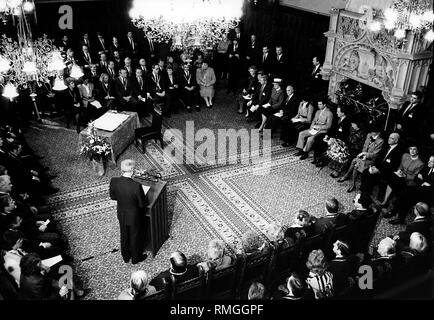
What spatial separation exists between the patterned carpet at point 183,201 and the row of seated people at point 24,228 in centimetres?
38

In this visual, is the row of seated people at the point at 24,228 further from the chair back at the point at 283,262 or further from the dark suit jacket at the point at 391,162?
the dark suit jacket at the point at 391,162

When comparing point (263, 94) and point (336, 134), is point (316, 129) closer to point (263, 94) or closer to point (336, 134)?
point (336, 134)

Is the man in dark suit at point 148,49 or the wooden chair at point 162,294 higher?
the man in dark suit at point 148,49

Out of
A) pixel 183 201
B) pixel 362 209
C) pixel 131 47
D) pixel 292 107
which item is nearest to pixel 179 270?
pixel 362 209

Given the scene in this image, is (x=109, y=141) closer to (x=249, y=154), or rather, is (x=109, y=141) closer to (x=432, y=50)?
(x=249, y=154)

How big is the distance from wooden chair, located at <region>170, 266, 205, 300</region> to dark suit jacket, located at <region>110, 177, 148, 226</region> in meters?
1.46

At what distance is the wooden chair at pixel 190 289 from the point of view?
4235mm

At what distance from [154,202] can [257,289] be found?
2.18m

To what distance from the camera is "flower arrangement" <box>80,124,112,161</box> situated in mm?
7825

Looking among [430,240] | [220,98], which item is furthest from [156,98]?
[430,240]

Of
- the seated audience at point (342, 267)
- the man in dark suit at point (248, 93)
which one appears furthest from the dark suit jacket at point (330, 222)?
the man in dark suit at point (248, 93)

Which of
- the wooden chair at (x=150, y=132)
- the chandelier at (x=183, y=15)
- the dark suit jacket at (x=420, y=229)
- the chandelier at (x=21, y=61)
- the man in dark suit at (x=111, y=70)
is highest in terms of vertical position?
the chandelier at (x=183, y=15)

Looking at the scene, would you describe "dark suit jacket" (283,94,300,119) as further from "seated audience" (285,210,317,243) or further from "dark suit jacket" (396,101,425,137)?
"seated audience" (285,210,317,243)

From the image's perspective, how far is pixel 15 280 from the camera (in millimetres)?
4645
